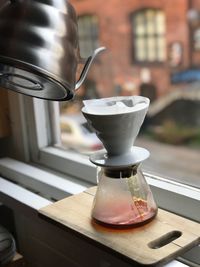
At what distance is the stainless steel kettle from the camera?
1.63ft

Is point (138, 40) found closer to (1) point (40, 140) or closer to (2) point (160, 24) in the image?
(2) point (160, 24)

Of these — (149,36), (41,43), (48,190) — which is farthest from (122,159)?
(149,36)

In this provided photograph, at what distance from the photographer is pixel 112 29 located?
203 cm

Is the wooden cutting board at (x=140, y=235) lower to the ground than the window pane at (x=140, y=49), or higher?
lower

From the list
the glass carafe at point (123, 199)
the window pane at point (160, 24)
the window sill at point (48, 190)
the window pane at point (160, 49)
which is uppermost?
the window pane at point (160, 24)

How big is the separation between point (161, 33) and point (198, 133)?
0.67 metres

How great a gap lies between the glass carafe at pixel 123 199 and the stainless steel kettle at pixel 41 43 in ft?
0.65

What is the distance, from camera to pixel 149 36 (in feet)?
6.20

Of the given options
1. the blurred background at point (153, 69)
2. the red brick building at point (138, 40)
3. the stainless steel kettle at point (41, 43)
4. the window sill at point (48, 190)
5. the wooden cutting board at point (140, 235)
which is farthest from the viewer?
the red brick building at point (138, 40)

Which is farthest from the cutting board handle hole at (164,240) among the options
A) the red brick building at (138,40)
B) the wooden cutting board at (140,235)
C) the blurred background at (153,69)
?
the red brick building at (138,40)

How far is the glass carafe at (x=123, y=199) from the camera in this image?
696mm

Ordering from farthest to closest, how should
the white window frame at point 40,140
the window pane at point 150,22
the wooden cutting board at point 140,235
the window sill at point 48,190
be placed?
the window pane at point 150,22 < the white window frame at point 40,140 < the window sill at point 48,190 < the wooden cutting board at point 140,235

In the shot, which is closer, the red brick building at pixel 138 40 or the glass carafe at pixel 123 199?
the glass carafe at pixel 123 199

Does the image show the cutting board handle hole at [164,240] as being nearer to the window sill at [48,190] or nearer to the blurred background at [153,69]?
the window sill at [48,190]
